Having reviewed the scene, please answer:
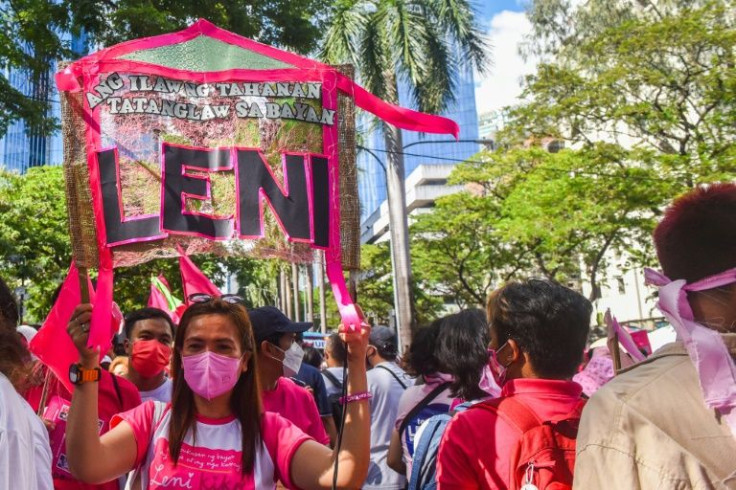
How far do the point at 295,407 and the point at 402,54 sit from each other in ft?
52.7

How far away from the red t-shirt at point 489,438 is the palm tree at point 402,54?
16.0m

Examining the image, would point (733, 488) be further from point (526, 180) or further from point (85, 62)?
point (526, 180)

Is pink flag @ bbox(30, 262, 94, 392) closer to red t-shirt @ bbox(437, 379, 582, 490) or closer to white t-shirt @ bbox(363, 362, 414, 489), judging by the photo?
red t-shirt @ bbox(437, 379, 582, 490)

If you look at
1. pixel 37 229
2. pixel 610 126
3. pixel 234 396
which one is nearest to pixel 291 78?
pixel 234 396

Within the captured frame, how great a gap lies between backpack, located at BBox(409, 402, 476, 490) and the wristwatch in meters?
1.32

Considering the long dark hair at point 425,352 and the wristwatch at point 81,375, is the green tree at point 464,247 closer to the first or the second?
the long dark hair at point 425,352

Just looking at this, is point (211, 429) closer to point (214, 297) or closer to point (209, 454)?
point (209, 454)

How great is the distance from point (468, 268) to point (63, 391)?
2780 centimetres

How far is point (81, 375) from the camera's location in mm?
2488

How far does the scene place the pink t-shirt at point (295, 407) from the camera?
3803mm

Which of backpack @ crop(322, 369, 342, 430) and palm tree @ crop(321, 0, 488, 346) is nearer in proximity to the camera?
backpack @ crop(322, 369, 342, 430)

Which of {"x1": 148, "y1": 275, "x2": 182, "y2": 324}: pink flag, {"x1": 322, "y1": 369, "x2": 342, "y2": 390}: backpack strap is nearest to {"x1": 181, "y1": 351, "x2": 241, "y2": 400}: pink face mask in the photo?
{"x1": 322, "y1": 369, "x2": 342, "y2": 390}: backpack strap

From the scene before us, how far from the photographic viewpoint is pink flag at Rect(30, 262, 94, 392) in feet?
10.7

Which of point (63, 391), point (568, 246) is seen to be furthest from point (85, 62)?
point (568, 246)
